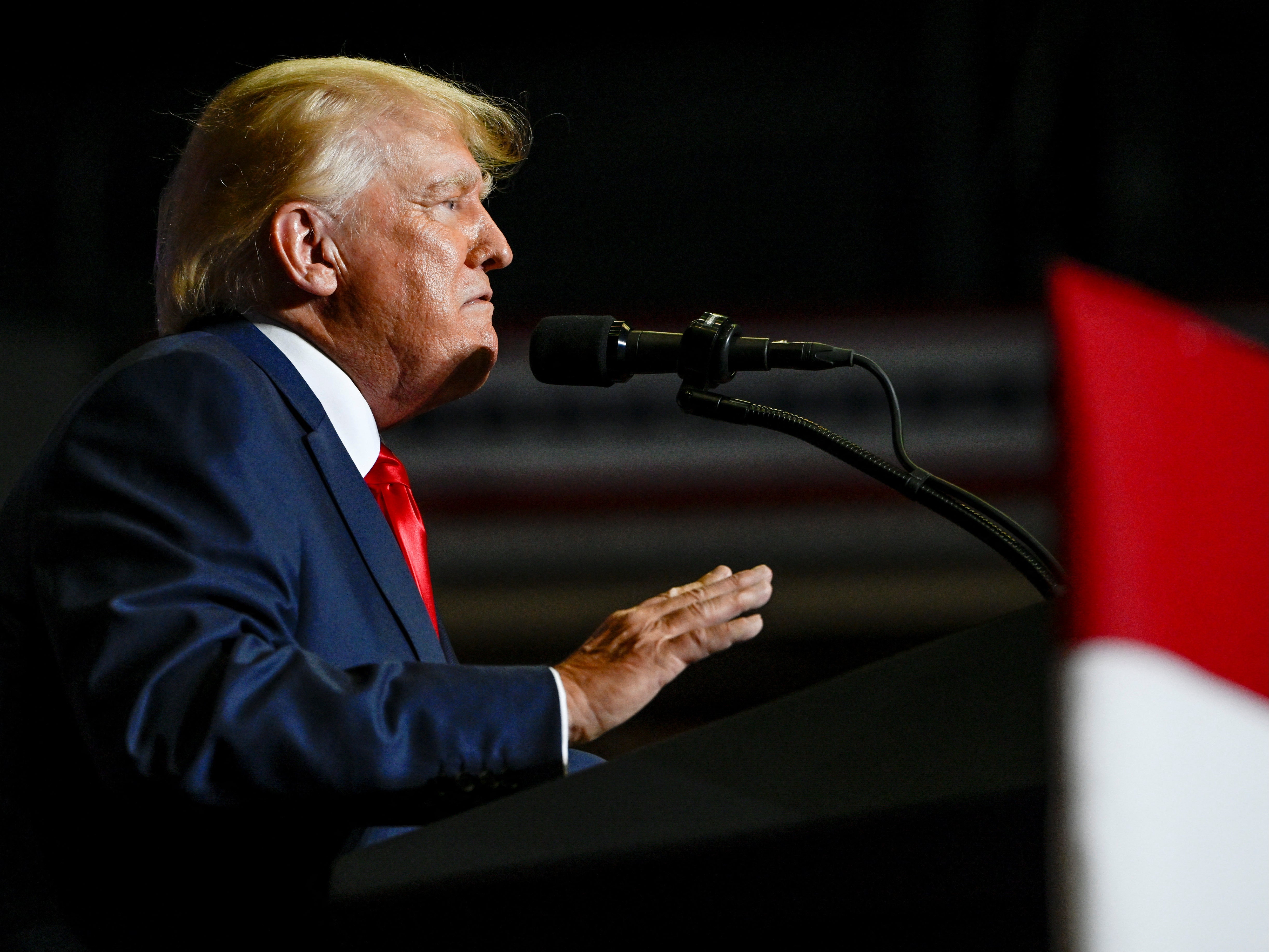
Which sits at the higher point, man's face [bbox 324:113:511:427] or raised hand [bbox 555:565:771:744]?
man's face [bbox 324:113:511:427]

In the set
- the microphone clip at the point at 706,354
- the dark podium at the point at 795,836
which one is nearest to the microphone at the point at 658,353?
the microphone clip at the point at 706,354

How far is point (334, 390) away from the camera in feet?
3.59

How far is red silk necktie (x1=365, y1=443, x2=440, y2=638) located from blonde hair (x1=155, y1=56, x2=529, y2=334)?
0.57 feet

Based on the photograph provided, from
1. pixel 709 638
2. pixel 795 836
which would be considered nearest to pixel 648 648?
pixel 709 638

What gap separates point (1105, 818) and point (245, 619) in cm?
53

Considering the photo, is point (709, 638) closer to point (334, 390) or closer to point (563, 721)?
point (563, 721)

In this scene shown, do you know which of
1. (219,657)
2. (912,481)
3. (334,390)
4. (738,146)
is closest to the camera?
(219,657)

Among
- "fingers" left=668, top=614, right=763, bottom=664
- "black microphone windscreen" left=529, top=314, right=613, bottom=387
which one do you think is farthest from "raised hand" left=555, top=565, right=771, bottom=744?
"black microphone windscreen" left=529, top=314, right=613, bottom=387

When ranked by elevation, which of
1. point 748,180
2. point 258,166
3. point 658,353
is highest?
point 258,166

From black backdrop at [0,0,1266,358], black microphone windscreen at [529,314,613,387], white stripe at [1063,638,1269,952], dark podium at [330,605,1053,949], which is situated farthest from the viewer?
black backdrop at [0,0,1266,358]

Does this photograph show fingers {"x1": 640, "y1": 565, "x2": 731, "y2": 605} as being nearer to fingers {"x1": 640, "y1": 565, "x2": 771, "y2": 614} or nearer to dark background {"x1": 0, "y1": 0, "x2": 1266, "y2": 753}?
fingers {"x1": 640, "y1": 565, "x2": 771, "y2": 614}

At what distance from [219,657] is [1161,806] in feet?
1.68

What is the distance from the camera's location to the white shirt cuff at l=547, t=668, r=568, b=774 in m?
0.78

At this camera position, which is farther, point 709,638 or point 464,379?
point 464,379
